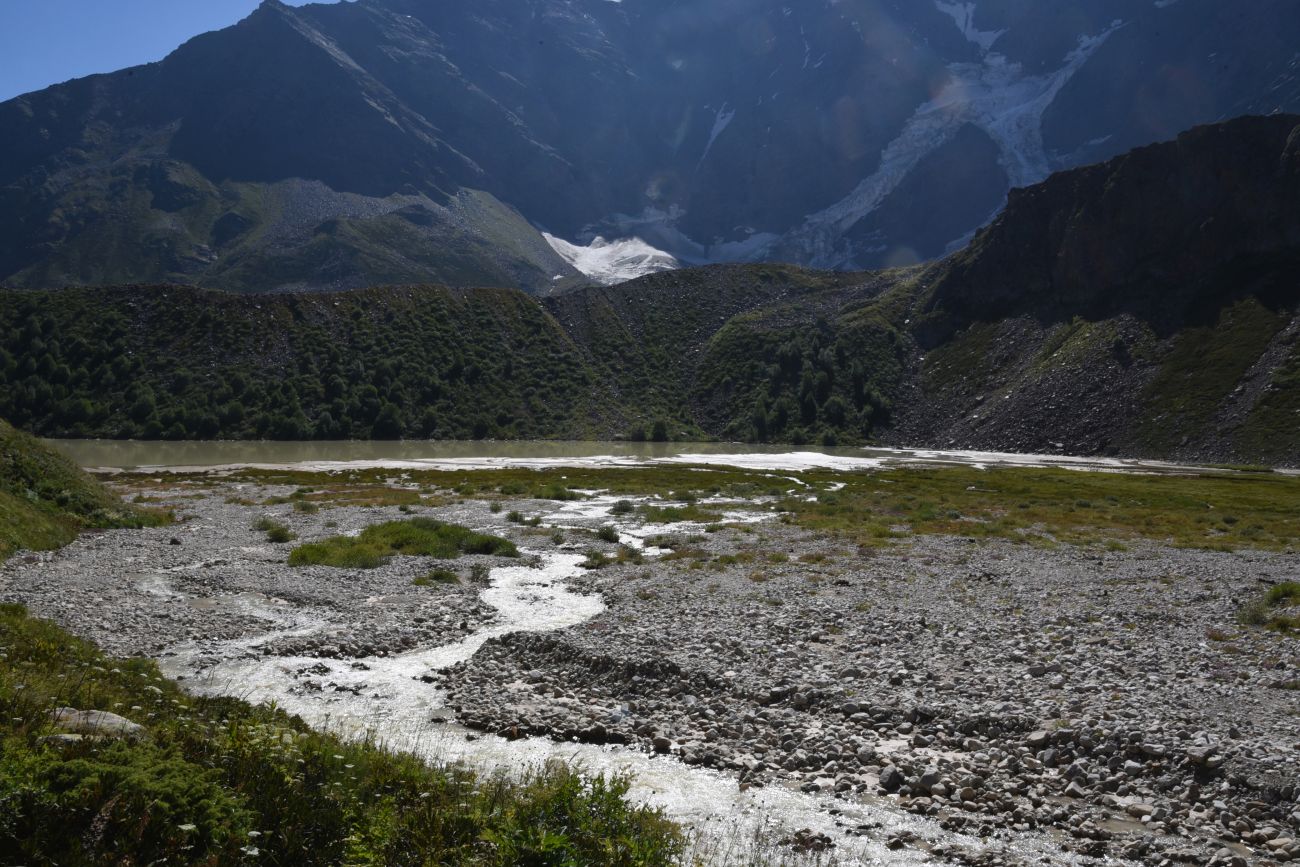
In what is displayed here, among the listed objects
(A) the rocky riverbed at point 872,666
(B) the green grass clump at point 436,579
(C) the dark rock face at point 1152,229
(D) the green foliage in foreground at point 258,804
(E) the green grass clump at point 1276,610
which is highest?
(C) the dark rock face at point 1152,229

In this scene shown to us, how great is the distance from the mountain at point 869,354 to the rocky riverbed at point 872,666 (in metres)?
113

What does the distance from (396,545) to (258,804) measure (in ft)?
98.1

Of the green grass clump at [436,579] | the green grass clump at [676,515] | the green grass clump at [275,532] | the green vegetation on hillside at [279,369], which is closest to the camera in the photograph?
the green grass clump at [436,579]

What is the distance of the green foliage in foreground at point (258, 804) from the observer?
7449 mm

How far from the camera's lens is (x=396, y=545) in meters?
37.8

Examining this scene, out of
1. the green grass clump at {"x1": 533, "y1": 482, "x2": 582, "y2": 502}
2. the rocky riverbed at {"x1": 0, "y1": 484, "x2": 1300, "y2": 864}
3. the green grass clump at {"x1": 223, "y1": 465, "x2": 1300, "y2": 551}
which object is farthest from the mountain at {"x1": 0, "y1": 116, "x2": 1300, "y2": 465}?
the rocky riverbed at {"x1": 0, "y1": 484, "x2": 1300, "y2": 864}

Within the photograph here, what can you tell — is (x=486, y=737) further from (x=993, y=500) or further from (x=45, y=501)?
(x=993, y=500)

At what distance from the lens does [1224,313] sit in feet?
478

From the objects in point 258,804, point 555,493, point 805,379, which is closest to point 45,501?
point 555,493

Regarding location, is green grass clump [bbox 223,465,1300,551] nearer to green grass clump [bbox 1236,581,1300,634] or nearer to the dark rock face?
green grass clump [bbox 1236,581,1300,634]

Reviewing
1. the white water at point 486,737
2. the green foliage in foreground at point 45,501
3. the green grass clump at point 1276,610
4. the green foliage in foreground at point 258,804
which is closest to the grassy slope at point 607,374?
the green foliage in foreground at point 45,501

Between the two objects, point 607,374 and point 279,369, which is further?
point 607,374

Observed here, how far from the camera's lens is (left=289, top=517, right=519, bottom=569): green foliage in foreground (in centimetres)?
3350

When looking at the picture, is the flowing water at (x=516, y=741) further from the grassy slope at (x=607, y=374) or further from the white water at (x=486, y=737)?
the grassy slope at (x=607, y=374)
